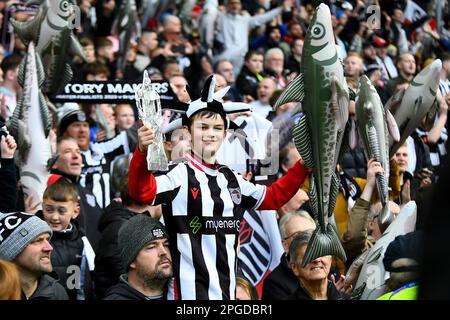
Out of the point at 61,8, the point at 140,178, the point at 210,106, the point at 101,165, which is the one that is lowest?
the point at 101,165

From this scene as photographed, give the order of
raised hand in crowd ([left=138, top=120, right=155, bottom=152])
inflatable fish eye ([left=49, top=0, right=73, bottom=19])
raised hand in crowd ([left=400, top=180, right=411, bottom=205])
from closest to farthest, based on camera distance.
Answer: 1. raised hand in crowd ([left=138, top=120, right=155, bottom=152])
2. raised hand in crowd ([left=400, top=180, right=411, bottom=205])
3. inflatable fish eye ([left=49, top=0, right=73, bottom=19])

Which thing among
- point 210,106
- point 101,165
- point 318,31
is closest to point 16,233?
point 210,106

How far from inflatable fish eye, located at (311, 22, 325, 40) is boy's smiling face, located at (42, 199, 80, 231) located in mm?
1824

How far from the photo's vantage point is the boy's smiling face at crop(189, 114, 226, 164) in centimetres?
448

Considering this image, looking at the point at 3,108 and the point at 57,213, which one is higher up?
the point at 3,108

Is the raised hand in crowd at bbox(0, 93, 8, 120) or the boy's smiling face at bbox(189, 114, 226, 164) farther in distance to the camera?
the raised hand in crowd at bbox(0, 93, 8, 120)

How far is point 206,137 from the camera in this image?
448 cm

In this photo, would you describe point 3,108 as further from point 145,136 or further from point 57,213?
point 145,136

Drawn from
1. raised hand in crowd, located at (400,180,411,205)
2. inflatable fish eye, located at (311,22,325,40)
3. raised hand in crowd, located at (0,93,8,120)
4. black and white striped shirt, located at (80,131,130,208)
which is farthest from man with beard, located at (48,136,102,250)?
inflatable fish eye, located at (311,22,325,40)

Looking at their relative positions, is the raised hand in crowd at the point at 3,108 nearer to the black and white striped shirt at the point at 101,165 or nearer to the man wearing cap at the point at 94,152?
the man wearing cap at the point at 94,152

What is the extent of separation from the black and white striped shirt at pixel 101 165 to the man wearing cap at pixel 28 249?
239 centimetres

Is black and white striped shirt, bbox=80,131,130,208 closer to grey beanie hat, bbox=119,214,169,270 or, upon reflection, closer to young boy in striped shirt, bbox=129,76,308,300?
grey beanie hat, bbox=119,214,169,270

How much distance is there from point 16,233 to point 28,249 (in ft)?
0.30

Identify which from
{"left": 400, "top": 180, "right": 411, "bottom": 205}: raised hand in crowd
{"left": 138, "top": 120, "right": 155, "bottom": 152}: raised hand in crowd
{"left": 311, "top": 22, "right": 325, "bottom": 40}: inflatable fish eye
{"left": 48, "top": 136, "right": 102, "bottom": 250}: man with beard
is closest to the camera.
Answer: {"left": 138, "top": 120, "right": 155, "bottom": 152}: raised hand in crowd
